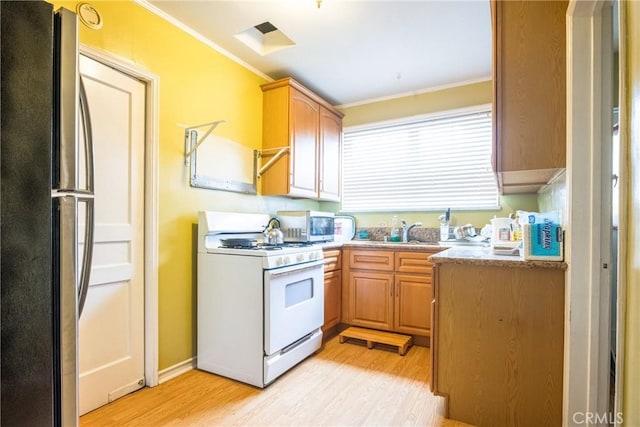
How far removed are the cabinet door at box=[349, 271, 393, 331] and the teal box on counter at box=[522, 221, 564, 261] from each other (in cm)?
150

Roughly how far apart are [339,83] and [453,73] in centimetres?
110

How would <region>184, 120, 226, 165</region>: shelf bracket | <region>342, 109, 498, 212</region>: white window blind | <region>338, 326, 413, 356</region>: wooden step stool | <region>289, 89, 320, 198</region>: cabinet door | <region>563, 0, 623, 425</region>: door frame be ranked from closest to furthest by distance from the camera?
<region>563, 0, 623, 425</region>: door frame < <region>184, 120, 226, 165</region>: shelf bracket < <region>338, 326, 413, 356</region>: wooden step stool < <region>289, 89, 320, 198</region>: cabinet door < <region>342, 109, 498, 212</region>: white window blind

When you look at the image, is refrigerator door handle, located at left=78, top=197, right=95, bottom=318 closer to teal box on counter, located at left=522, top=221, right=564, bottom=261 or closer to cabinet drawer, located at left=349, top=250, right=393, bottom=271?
teal box on counter, located at left=522, top=221, right=564, bottom=261

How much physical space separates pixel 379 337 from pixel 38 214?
103 inches

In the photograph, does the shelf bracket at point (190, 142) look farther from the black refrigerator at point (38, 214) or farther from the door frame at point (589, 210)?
the door frame at point (589, 210)

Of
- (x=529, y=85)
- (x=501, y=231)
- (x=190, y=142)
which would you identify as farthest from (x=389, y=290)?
(x=190, y=142)

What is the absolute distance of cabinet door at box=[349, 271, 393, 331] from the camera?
2.96 metres

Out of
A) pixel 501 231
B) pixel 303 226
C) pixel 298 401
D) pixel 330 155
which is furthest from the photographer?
pixel 330 155

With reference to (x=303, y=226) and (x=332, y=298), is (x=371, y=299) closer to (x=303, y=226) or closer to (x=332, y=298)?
(x=332, y=298)

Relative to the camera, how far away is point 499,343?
1612mm

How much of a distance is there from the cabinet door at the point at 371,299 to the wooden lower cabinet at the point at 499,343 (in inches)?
46.7

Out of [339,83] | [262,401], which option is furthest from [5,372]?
[339,83]

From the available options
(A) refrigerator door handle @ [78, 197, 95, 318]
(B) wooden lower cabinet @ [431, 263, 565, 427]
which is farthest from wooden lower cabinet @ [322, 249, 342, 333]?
(A) refrigerator door handle @ [78, 197, 95, 318]

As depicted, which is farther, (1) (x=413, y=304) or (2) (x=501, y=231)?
(1) (x=413, y=304)
